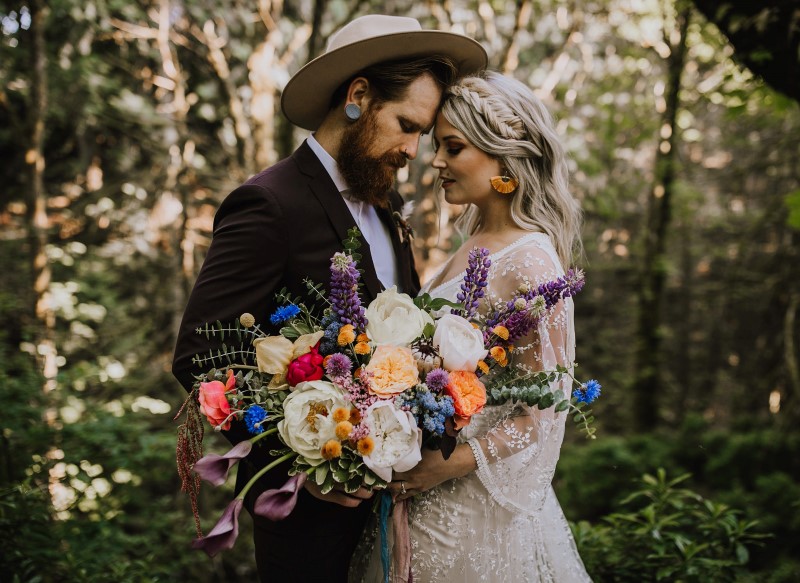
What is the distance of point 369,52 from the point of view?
2.11 metres

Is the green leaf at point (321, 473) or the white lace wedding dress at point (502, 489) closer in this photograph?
the green leaf at point (321, 473)

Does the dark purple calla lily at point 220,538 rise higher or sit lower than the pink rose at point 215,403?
lower

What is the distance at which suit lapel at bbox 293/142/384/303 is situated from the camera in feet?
6.53

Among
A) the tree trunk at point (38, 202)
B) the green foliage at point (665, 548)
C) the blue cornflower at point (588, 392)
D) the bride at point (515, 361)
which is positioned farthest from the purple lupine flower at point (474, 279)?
the tree trunk at point (38, 202)

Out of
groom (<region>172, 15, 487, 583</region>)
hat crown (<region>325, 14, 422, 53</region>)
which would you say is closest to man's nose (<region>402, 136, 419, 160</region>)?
groom (<region>172, 15, 487, 583</region>)

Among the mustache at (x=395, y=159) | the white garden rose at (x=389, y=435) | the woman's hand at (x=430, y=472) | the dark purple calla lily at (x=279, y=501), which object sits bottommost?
the woman's hand at (x=430, y=472)

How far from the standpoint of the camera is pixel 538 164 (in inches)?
89.0

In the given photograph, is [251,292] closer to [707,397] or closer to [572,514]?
[572,514]

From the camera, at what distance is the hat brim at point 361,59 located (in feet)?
6.82

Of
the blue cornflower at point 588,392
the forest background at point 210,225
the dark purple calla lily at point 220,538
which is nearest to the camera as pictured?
the dark purple calla lily at point 220,538

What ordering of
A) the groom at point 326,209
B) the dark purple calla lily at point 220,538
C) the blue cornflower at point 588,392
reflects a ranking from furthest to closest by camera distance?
the groom at point 326,209 < the blue cornflower at point 588,392 < the dark purple calla lily at point 220,538

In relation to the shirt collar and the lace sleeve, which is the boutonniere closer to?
the shirt collar

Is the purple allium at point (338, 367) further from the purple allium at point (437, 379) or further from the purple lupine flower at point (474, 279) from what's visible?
the purple lupine flower at point (474, 279)

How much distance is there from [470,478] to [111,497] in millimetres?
3025
